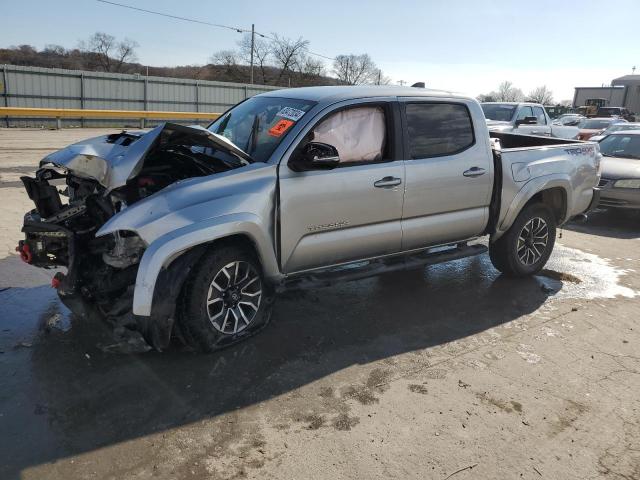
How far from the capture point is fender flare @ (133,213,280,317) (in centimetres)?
346

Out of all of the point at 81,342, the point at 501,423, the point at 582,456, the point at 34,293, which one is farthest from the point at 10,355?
the point at 582,456

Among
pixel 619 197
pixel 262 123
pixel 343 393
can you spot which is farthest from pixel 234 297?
pixel 619 197

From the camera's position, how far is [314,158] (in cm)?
405

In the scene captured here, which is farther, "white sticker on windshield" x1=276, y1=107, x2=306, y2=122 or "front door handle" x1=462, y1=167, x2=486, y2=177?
"front door handle" x1=462, y1=167, x2=486, y2=177

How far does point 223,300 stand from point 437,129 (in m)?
2.61

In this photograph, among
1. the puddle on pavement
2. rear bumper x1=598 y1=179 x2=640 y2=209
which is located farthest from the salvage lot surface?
rear bumper x1=598 y1=179 x2=640 y2=209

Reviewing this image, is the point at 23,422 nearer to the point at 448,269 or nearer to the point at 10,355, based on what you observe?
the point at 10,355

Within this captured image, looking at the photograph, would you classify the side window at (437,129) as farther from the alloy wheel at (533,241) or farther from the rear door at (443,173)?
the alloy wheel at (533,241)

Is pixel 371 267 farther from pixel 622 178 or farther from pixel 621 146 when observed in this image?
pixel 621 146

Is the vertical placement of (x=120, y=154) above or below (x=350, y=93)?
below

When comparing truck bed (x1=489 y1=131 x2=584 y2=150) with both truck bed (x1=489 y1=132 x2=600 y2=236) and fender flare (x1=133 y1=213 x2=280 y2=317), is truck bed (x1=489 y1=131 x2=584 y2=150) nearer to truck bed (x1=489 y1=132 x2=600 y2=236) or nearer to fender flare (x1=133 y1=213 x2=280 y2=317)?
truck bed (x1=489 y1=132 x2=600 y2=236)

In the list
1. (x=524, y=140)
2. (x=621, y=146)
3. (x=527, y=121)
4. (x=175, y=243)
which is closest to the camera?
(x=175, y=243)

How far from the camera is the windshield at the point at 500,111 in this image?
15.4 meters

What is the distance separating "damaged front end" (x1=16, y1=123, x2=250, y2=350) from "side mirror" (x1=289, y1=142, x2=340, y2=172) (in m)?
0.40
